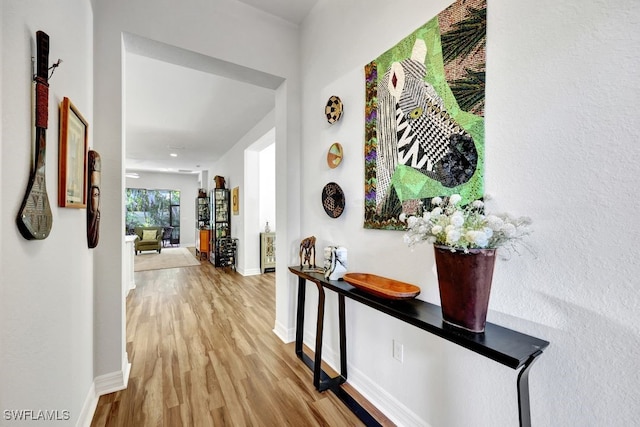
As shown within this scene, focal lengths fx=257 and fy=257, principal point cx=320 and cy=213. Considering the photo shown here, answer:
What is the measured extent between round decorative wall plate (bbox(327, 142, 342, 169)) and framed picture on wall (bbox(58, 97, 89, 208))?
1.54 metres

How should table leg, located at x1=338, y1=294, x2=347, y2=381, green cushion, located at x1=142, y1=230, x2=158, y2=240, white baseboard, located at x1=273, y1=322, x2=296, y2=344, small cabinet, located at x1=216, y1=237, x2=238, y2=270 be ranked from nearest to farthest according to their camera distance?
table leg, located at x1=338, y1=294, x2=347, y2=381, white baseboard, located at x1=273, y1=322, x2=296, y2=344, small cabinet, located at x1=216, y1=237, x2=238, y2=270, green cushion, located at x1=142, y1=230, x2=158, y2=240

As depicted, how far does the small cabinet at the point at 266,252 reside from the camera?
213 inches

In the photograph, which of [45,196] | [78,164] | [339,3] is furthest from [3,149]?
[339,3]

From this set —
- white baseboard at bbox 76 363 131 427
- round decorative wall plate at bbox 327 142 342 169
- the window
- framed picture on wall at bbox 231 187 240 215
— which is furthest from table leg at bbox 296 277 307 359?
the window

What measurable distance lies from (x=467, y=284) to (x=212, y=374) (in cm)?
198

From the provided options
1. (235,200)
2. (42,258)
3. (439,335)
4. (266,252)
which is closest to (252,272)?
(266,252)

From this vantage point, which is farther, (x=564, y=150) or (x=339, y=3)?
(x=339, y=3)

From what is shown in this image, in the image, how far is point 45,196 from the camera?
1.00 m

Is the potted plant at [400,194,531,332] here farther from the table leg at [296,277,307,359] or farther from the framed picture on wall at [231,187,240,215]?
the framed picture on wall at [231,187,240,215]

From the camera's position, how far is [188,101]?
3.65 meters

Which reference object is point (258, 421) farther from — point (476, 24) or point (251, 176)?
point (251, 176)

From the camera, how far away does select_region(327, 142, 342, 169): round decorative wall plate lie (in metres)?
1.99

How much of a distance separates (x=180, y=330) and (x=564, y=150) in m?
3.35

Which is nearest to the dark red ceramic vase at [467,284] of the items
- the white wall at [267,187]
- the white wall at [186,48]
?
the white wall at [186,48]
